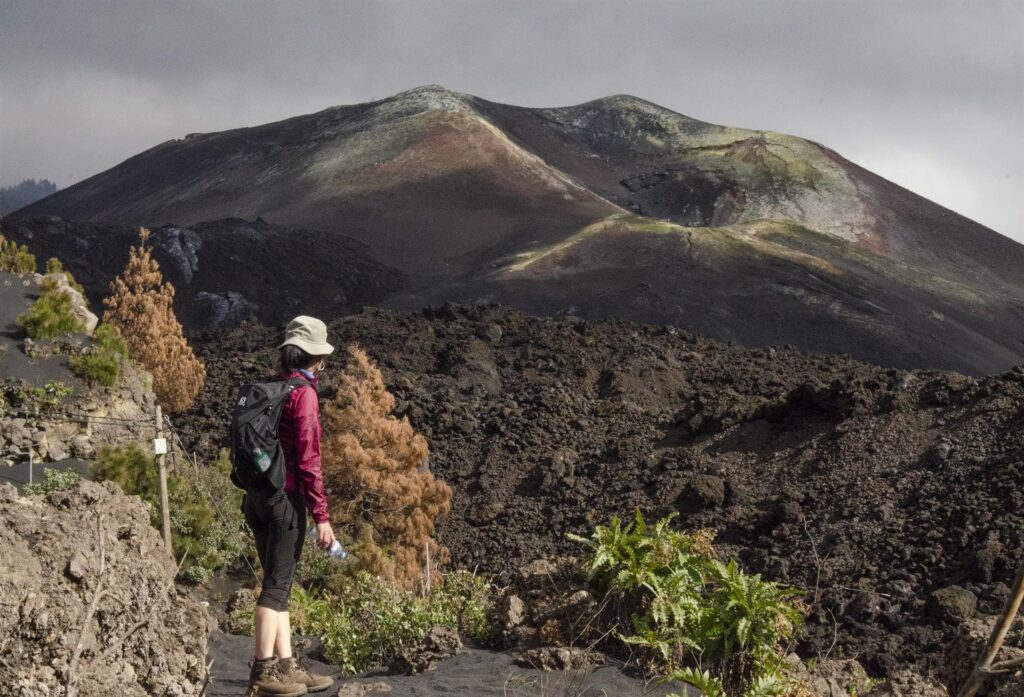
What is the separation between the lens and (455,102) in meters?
64.9

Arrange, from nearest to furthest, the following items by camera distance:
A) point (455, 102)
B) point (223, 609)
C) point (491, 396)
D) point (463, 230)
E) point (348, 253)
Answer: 1. point (223, 609)
2. point (491, 396)
3. point (348, 253)
4. point (463, 230)
5. point (455, 102)

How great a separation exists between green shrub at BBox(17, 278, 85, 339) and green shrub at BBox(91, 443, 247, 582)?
213 cm

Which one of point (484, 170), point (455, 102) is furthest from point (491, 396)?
point (455, 102)

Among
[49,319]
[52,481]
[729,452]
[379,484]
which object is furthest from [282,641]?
[729,452]

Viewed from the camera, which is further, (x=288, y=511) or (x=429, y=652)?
(x=429, y=652)

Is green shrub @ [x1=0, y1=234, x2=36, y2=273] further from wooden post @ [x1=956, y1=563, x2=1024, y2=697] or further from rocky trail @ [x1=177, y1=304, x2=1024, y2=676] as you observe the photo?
wooden post @ [x1=956, y1=563, x2=1024, y2=697]

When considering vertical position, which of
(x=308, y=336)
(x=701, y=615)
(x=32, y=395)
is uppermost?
(x=308, y=336)

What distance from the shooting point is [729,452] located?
16844 millimetres

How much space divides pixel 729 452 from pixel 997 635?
48.2 ft

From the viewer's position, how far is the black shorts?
15.6 feet

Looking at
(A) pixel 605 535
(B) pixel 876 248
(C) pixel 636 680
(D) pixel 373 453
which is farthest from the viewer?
(B) pixel 876 248

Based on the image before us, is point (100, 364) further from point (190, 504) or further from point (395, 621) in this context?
point (395, 621)

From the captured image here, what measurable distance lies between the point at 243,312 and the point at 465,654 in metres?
29.7

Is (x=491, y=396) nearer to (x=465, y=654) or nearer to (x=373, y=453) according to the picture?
(x=373, y=453)
